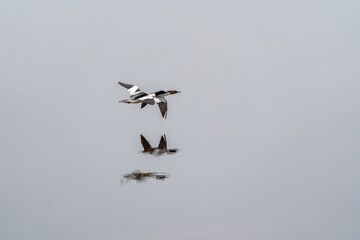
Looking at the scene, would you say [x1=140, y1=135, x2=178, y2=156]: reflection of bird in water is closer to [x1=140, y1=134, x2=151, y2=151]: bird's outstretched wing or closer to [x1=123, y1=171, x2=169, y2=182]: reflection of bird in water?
[x1=140, y1=134, x2=151, y2=151]: bird's outstretched wing

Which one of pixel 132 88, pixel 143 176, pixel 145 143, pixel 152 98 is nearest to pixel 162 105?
pixel 152 98

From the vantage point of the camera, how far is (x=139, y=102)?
36.6 ft

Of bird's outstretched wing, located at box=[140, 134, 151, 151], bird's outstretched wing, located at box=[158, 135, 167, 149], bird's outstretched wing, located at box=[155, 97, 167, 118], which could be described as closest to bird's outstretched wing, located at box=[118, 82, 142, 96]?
bird's outstretched wing, located at box=[155, 97, 167, 118]

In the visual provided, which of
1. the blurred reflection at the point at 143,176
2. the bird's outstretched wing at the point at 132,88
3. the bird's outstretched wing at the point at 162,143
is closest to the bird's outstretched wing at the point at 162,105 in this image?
the bird's outstretched wing at the point at 132,88

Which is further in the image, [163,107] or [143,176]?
[163,107]

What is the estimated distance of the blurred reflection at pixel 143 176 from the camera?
8.41 metres

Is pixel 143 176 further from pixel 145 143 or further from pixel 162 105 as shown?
pixel 162 105

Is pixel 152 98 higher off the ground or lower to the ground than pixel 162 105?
higher

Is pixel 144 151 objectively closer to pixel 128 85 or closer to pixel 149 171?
pixel 149 171

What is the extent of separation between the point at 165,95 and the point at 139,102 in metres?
0.47

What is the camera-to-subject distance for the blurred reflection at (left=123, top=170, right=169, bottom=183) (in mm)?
8414

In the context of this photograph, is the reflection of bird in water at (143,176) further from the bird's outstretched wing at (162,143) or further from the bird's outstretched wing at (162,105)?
the bird's outstretched wing at (162,105)

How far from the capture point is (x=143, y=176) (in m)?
8.47

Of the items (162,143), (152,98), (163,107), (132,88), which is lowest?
(162,143)
